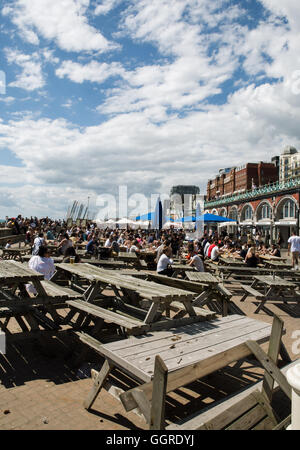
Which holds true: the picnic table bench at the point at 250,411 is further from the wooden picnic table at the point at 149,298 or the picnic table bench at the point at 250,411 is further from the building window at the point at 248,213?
the building window at the point at 248,213

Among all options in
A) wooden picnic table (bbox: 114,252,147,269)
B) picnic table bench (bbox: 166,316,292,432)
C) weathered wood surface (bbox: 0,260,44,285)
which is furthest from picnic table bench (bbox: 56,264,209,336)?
wooden picnic table (bbox: 114,252,147,269)

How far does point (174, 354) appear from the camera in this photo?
3100mm

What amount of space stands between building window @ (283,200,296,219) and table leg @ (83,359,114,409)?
3126 centimetres

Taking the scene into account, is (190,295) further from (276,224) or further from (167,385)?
(276,224)

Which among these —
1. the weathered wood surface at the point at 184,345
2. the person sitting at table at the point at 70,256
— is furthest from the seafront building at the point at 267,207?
the weathered wood surface at the point at 184,345

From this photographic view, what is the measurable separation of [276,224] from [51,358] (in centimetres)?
3145

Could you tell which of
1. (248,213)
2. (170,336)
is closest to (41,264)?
(170,336)

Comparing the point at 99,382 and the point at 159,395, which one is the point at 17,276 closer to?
the point at 99,382

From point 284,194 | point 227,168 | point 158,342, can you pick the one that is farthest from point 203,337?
point 227,168

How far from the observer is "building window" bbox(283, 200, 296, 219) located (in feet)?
103

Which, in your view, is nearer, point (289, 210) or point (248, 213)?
point (289, 210)

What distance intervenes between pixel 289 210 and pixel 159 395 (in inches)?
1293
